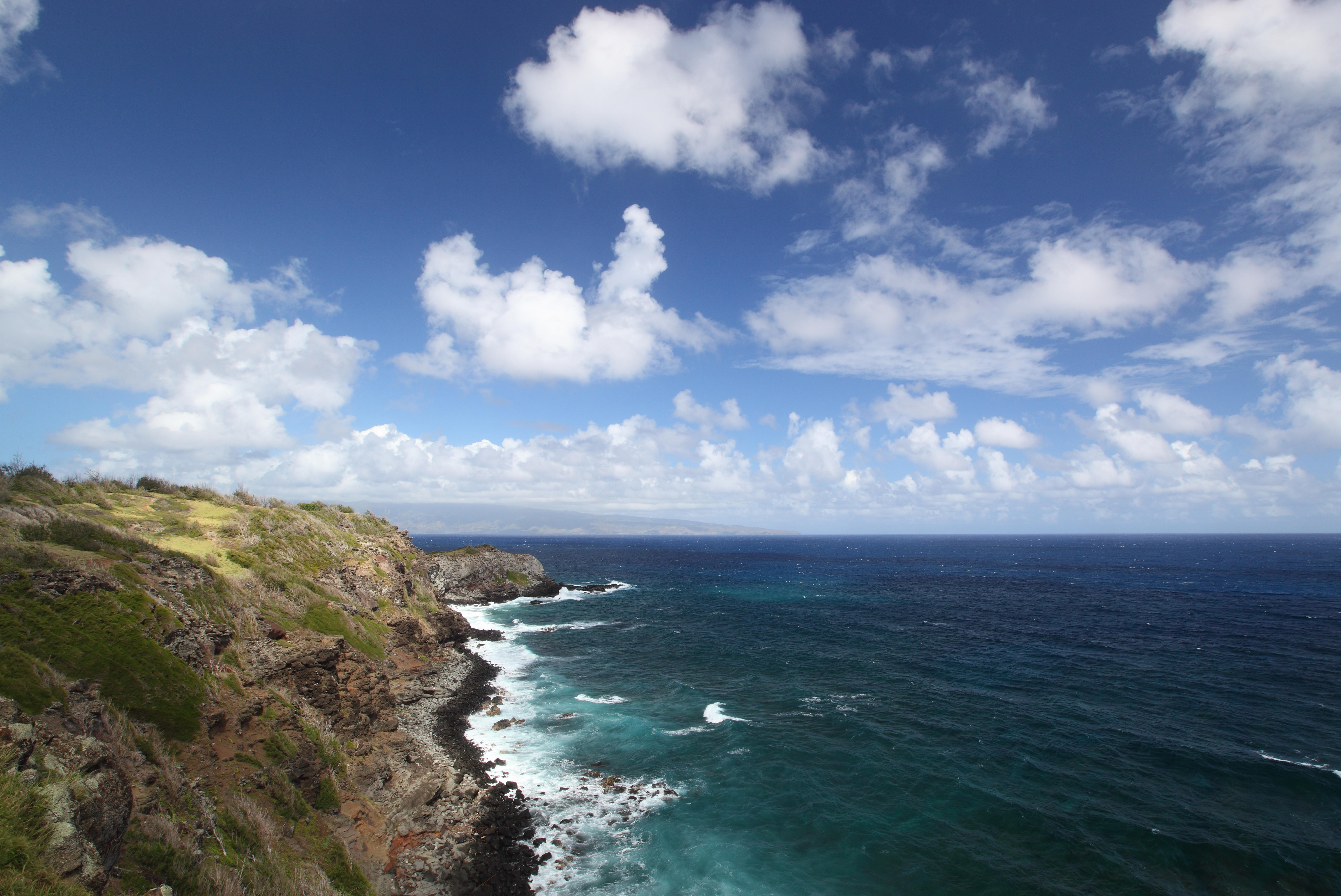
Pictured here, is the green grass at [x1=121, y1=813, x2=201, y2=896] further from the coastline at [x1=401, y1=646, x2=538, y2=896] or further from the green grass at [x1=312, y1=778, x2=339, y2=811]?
the coastline at [x1=401, y1=646, x2=538, y2=896]

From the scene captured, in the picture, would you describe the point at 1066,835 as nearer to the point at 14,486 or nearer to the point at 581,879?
the point at 581,879

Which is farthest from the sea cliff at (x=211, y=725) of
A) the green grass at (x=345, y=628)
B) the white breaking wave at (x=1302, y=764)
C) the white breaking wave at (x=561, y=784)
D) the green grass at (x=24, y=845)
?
the white breaking wave at (x=1302, y=764)

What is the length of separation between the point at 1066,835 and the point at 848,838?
10611 mm

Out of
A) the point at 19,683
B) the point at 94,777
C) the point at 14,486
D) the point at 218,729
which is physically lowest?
the point at 218,729

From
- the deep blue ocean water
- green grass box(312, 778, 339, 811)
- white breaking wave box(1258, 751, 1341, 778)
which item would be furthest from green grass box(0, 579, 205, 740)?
white breaking wave box(1258, 751, 1341, 778)

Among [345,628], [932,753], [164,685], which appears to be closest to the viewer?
[164,685]

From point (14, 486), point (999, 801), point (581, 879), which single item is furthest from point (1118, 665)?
point (14, 486)

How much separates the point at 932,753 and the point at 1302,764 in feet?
69.1

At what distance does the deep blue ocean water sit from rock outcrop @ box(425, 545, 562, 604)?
62.5 feet

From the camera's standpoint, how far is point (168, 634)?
20.1m

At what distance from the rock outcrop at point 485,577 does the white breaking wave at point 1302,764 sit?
281 ft

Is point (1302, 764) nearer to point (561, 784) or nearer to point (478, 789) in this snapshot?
point (561, 784)

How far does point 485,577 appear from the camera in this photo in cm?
9412


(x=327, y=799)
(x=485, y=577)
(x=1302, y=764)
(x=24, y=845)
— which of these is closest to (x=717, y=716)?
(x=327, y=799)
